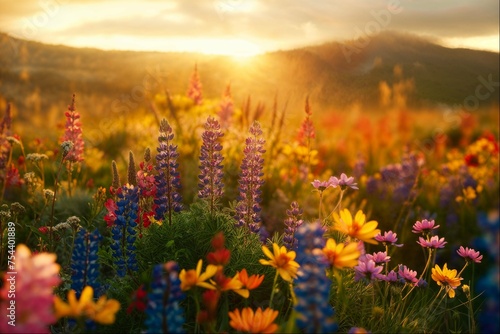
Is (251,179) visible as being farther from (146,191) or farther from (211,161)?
(146,191)

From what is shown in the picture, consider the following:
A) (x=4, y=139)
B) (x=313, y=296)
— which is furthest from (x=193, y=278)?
(x=4, y=139)

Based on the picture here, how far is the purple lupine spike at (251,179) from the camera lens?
2.45m

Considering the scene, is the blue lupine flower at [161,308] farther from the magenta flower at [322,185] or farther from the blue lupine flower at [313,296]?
the magenta flower at [322,185]

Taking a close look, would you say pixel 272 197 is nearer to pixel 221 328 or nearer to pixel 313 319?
pixel 221 328

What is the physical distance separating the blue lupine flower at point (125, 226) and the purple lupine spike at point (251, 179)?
502 millimetres

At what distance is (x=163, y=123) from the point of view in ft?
7.70

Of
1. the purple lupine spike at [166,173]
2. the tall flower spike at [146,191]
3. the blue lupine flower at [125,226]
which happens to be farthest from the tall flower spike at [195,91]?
the blue lupine flower at [125,226]

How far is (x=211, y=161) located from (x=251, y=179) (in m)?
0.21

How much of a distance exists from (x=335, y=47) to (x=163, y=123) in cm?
439

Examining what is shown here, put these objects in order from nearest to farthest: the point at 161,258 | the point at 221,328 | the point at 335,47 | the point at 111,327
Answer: the point at 221,328 → the point at 111,327 → the point at 161,258 → the point at 335,47

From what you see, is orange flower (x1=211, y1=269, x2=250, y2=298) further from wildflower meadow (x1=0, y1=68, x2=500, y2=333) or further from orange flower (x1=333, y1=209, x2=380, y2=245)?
orange flower (x1=333, y1=209, x2=380, y2=245)

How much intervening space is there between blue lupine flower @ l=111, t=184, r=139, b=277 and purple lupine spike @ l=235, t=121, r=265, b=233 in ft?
1.65

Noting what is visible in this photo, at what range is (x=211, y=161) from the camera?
2.40m

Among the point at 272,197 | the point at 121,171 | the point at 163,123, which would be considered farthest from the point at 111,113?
the point at 163,123
